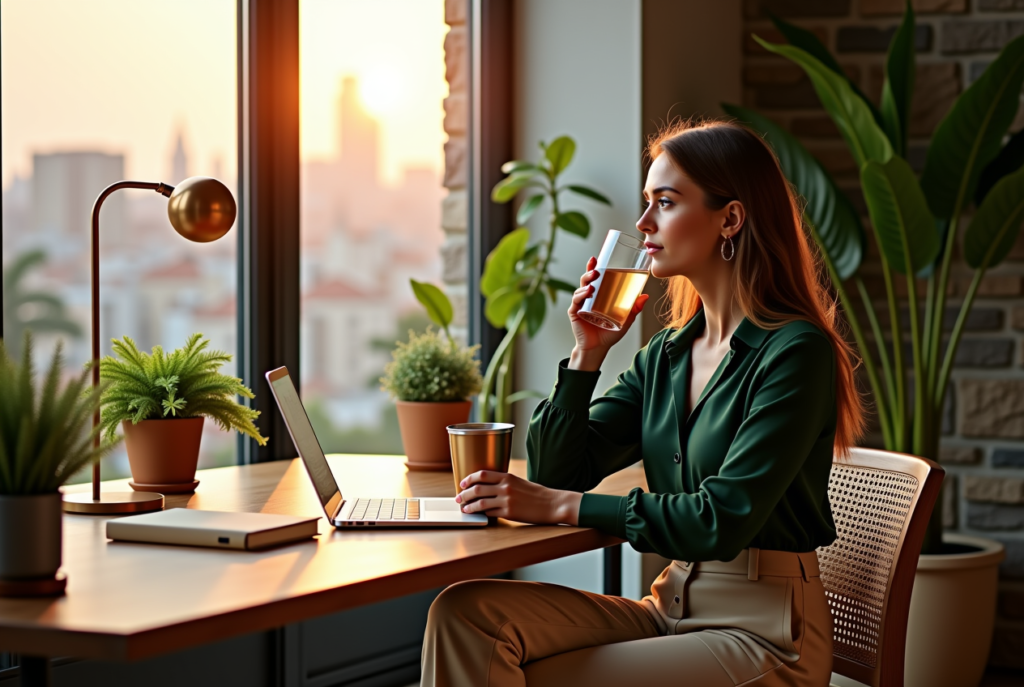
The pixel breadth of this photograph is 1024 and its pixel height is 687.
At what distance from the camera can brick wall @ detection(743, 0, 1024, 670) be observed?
325 cm

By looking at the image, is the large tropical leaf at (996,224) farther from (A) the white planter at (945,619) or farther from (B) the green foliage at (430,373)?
(B) the green foliage at (430,373)

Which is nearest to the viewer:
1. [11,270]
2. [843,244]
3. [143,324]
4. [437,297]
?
[11,270]

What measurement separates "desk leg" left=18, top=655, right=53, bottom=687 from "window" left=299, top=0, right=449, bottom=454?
1661 mm

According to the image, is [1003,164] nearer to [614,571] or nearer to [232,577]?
[614,571]

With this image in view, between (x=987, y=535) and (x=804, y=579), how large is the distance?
6.30 feet

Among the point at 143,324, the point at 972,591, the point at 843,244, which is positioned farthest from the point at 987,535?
the point at 143,324

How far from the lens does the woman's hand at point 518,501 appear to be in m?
1.62

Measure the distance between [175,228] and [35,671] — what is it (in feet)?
2.55

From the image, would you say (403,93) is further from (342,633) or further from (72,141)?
(342,633)

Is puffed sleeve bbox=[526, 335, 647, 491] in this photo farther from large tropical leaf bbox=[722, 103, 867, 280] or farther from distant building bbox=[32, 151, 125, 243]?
large tropical leaf bbox=[722, 103, 867, 280]

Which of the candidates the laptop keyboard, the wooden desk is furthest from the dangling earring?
the laptop keyboard

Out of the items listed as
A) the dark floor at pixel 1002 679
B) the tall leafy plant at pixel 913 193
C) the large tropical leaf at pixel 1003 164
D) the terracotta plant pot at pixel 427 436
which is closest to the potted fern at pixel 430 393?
the terracotta plant pot at pixel 427 436

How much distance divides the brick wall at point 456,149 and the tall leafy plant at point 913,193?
78 centimetres

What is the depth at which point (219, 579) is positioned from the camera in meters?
1.23
